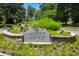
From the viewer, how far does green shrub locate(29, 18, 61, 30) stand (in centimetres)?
363

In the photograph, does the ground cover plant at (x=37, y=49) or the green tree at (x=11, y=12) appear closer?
the ground cover plant at (x=37, y=49)

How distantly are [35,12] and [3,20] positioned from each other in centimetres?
53

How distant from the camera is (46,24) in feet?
12.0

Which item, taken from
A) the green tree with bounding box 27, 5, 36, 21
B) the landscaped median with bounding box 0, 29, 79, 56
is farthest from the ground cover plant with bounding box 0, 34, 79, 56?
the green tree with bounding box 27, 5, 36, 21

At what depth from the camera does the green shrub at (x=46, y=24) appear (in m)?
3.63

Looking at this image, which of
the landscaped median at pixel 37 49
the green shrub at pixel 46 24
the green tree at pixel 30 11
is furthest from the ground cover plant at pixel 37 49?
the green tree at pixel 30 11

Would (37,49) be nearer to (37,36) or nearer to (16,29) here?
(37,36)

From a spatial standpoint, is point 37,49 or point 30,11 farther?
point 30,11

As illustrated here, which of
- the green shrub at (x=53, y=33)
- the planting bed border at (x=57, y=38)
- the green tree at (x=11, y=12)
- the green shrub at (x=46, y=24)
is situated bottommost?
the planting bed border at (x=57, y=38)

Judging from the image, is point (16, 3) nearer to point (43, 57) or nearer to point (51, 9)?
point (51, 9)

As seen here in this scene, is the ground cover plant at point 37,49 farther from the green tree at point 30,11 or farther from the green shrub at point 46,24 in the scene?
the green tree at point 30,11

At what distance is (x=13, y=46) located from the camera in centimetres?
360

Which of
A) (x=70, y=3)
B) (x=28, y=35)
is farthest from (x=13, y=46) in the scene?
(x=70, y=3)

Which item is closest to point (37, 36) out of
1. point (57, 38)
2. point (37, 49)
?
point (37, 49)
